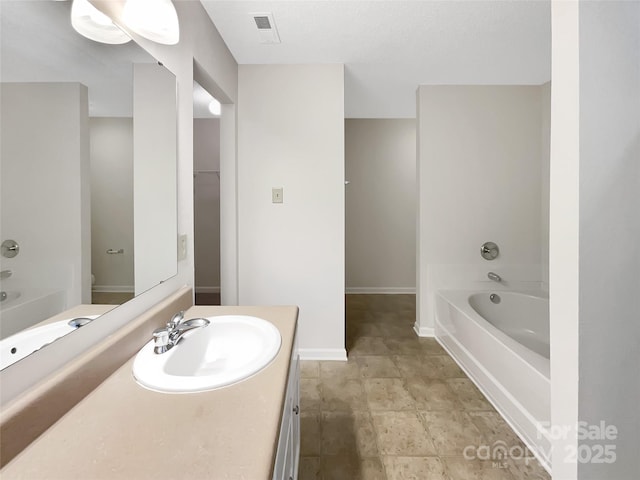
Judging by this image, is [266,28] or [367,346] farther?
[367,346]

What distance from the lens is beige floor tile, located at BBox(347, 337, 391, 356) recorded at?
2383 millimetres

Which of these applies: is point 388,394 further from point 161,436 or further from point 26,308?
point 26,308

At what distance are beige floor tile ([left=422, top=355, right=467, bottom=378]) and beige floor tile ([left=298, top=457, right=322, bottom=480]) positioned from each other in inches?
42.8

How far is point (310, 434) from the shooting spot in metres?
1.48

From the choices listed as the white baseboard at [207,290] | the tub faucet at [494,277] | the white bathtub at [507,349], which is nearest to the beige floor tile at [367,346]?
the white bathtub at [507,349]

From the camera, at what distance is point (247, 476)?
1.44ft

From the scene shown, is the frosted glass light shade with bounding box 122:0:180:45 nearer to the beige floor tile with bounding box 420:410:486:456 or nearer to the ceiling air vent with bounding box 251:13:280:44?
the ceiling air vent with bounding box 251:13:280:44

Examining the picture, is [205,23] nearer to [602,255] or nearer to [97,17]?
[97,17]

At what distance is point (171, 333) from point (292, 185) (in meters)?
1.55

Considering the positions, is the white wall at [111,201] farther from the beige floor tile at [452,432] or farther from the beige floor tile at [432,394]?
the beige floor tile at [432,394]

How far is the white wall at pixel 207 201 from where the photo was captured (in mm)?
3773

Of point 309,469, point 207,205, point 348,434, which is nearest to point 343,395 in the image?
point 348,434

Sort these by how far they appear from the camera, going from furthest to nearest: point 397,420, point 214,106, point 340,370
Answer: point 214,106 → point 340,370 → point 397,420

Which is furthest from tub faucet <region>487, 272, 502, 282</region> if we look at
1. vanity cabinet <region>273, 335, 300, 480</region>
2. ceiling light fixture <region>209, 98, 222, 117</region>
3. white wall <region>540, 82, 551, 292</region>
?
ceiling light fixture <region>209, 98, 222, 117</region>
